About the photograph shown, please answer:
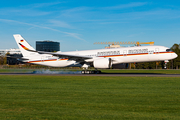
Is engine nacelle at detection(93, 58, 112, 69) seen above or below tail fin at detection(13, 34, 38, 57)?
below

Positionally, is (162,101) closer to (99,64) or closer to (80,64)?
(99,64)

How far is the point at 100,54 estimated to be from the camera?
3722 centimetres

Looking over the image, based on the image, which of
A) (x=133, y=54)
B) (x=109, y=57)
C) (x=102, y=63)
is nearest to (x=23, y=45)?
(x=102, y=63)

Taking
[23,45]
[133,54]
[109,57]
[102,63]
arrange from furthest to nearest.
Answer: [23,45] → [109,57] → [133,54] → [102,63]

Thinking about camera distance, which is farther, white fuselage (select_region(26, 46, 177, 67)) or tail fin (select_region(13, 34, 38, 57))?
tail fin (select_region(13, 34, 38, 57))

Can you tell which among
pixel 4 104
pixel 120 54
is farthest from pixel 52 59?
pixel 4 104

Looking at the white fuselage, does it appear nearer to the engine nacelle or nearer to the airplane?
the airplane

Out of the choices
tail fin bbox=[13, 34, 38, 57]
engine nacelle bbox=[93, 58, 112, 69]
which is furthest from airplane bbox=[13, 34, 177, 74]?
tail fin bbox=[13, 34, 38, 57]

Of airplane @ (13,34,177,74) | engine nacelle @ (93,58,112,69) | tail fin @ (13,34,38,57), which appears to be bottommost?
engine nacelle @ (93,58,112,69)

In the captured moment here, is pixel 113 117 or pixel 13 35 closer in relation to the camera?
pixel 113 117

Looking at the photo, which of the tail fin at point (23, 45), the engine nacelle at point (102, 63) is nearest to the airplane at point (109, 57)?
the engine nacelle at point (102, 63)

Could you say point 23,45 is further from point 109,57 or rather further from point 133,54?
point 133,54

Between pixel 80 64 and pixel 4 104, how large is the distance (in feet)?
93.0

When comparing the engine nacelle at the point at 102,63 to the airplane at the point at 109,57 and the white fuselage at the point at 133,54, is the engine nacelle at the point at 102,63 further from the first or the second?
the white fuselage at the point at 133,54
